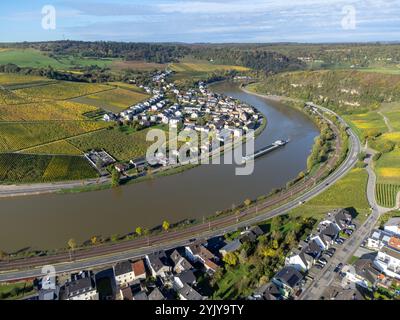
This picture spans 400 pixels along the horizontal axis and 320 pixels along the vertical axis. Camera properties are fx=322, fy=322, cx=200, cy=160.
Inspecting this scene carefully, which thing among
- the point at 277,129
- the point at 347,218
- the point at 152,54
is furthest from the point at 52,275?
the point at 152,54

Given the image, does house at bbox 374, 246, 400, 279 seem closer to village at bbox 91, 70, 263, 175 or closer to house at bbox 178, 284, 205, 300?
house at bbox 178, 284, 205, 300

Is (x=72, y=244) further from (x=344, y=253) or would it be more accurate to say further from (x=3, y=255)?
(x=344, y=253)

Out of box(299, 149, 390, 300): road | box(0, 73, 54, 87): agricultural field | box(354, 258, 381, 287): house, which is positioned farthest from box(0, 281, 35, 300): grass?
box(0, 73, 54, 87): agricultural field

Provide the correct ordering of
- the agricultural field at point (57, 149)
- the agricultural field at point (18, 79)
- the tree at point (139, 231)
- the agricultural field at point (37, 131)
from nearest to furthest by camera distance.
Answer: the tree at point (139, 231) → the agricultural field at point (57, 149) → the agricultural field at point (37, 131) → the agricultural field at point (18, 79)

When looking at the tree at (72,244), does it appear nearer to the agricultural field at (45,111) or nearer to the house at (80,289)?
the house at (80,289)

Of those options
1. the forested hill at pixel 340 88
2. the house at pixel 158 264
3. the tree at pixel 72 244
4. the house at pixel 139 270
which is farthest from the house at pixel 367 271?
the forested hill at pixel 340 88

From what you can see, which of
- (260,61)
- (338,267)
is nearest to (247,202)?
(338,267)
